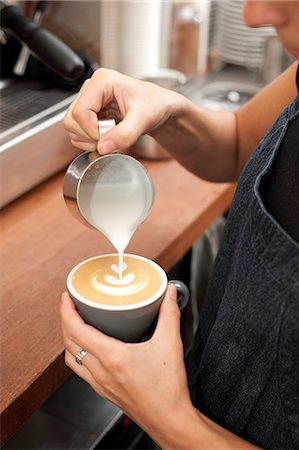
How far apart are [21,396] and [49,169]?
0.54 metres

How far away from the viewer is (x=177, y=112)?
0.95 m

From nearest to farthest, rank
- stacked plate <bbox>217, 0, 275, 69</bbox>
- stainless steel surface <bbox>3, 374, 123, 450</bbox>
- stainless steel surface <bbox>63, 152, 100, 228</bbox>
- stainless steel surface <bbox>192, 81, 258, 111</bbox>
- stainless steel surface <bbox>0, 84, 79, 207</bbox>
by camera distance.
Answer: stainless steel surface <bbox>63, 152, 100, 228</bbox>, stainless steel surface <bbox>3, 374, 123, 450</bbox>, stainless steel surface <bbox>0, 84, 79, 207</bbox>, stainless steel surface <bbox>192, 81, 258, 111</bbox>, stacked plate <bbox>217, 0, 275, 69</bbox>

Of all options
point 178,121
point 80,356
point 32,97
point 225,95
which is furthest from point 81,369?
point 225,95

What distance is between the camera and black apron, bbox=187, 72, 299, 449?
65 cm

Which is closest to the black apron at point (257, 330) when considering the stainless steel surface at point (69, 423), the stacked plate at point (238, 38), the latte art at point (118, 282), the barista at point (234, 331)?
the barista at point (234, 331)

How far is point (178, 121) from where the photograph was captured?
991 mm

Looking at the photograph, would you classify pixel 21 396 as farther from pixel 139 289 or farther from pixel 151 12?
pixel 151 12

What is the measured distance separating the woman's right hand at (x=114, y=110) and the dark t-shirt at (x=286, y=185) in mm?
167

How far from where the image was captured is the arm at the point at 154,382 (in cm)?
67

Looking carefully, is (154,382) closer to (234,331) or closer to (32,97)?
(234,331)

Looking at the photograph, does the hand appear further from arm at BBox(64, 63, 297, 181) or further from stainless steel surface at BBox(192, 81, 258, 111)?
stainless steel surface at BBox(192, 81, 258, 111)

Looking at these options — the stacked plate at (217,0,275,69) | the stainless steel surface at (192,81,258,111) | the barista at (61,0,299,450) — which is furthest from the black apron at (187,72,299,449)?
the stacked plate at (217,0,275,69)

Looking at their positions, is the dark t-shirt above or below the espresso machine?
above

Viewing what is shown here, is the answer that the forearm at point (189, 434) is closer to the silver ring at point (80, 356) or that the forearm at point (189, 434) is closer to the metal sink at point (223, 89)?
the silver ring at point (80, 356)
